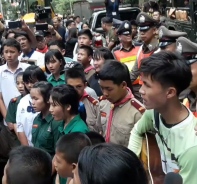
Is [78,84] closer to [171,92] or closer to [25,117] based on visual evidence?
[25,117]

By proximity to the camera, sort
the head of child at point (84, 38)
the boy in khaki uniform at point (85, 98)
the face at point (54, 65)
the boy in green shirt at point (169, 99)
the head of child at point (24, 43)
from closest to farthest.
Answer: the boy in green shirt at point (169, 99)
the boy in khaki uniform at point (85, 98)
the face at point (54, 65)
the head of child at point (24, 43)
the head of child at point (84, 38)

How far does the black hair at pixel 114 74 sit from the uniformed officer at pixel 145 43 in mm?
1177

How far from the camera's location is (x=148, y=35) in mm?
5207

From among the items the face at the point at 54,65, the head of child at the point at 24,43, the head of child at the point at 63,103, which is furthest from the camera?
the head of child at the point at 24,43

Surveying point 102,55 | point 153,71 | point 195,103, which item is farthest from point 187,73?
A: point 102,55

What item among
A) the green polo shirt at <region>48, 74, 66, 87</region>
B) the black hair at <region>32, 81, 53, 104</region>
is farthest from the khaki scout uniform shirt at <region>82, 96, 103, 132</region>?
the green polo shirt at <region>48, 74, 66, 87</region>

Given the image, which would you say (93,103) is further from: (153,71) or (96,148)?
(96,148)

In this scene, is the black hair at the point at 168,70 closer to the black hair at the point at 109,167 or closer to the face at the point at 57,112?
the black hair at the point at 109,167

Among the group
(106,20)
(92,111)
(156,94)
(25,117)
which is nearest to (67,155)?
(156,94)

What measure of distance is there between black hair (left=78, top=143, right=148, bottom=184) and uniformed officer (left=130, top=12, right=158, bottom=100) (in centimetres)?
314

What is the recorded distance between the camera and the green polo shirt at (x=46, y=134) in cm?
372

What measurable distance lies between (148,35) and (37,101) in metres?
1.82

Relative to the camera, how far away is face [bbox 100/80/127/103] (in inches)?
135

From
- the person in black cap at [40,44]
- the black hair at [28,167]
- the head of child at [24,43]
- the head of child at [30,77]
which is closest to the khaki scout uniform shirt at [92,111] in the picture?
the head of child at [30,77]
